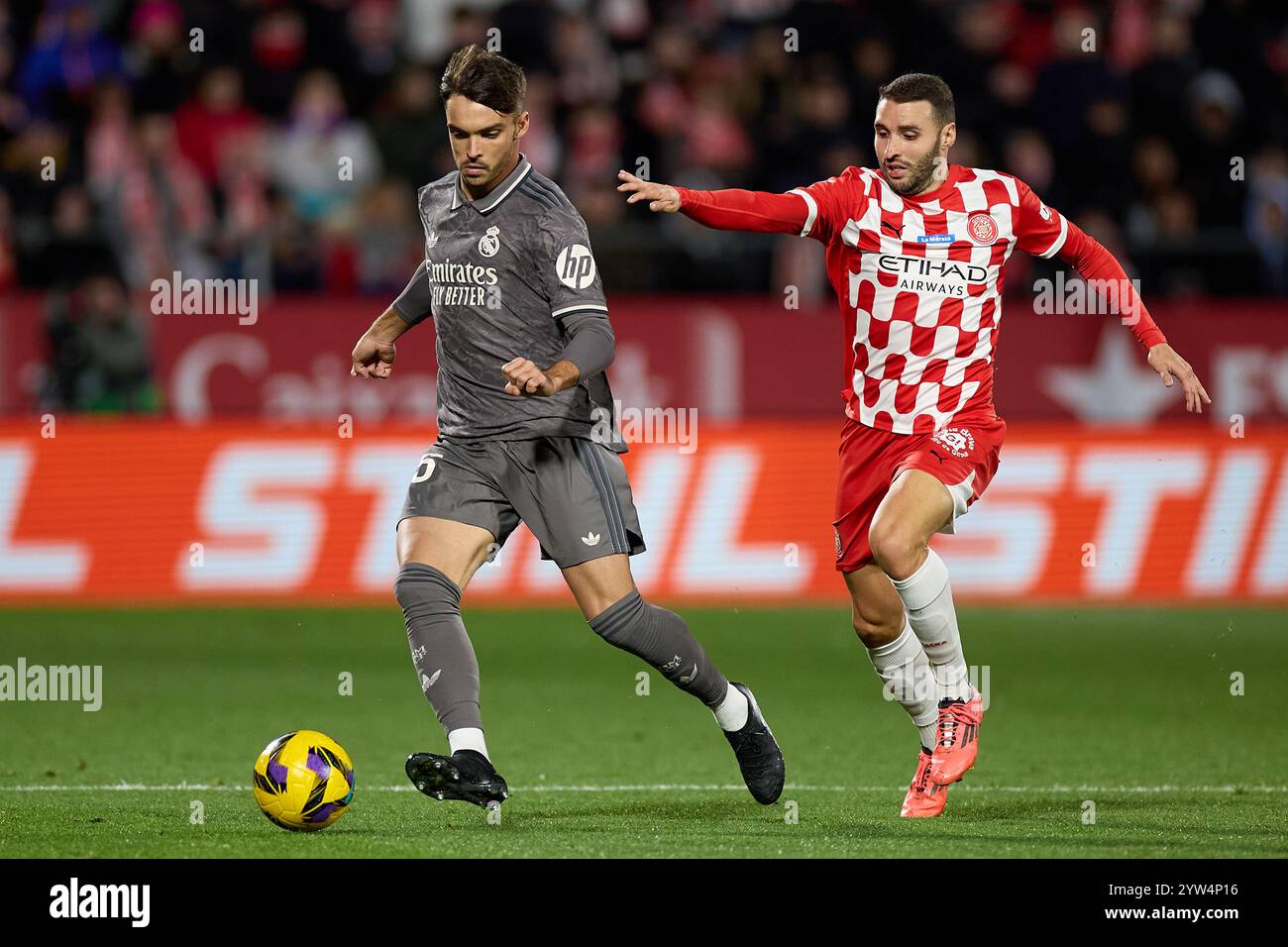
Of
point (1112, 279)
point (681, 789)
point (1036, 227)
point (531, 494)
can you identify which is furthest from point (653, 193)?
point (681, 789)

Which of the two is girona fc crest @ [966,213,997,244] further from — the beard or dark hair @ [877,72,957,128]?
dark hair @ [877,72,957,128]

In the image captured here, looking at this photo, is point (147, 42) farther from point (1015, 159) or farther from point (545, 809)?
point (545, 809)

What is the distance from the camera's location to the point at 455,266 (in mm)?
6562

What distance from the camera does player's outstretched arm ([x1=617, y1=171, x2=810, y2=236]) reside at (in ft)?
20.7

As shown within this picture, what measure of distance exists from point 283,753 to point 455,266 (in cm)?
161

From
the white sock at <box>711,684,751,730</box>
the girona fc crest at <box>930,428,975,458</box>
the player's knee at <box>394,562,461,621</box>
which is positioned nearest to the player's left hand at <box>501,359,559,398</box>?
the player's knee at <box>394,562,461,621</box>

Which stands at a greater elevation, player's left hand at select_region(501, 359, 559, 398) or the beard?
the beard

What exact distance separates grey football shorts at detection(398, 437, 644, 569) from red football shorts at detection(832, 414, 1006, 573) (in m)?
0.90

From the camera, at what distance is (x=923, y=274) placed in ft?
22.7

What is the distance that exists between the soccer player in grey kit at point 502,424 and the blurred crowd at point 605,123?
8402mm

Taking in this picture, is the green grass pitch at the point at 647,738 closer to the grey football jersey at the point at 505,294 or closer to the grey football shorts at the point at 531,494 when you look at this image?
the grey football shorts at the point at 531,494

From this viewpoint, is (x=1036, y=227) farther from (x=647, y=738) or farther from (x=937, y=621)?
(x=647, y=738)

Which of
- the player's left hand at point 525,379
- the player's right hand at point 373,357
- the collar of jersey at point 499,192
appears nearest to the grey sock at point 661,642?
the player's left hand at point 525,379

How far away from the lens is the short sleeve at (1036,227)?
7012mm
